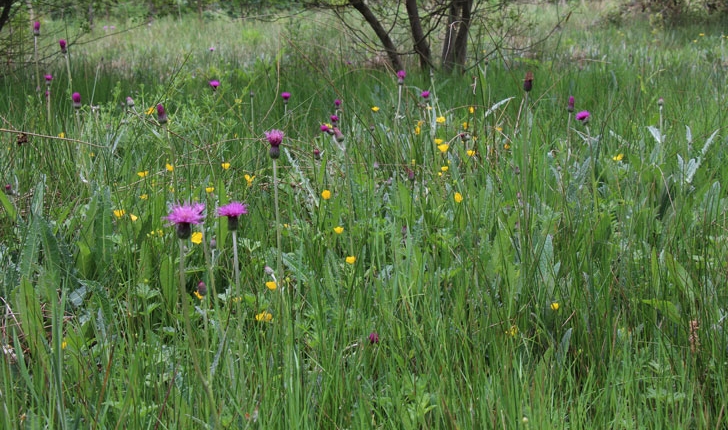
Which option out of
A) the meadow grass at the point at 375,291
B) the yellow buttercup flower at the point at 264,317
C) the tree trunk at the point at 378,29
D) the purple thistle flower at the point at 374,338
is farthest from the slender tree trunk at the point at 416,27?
the purple thistle flower at the point at 374,338

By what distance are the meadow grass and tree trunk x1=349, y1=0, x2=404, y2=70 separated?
6.53ft

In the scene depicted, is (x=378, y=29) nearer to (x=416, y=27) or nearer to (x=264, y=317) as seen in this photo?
(x=416, y=27)

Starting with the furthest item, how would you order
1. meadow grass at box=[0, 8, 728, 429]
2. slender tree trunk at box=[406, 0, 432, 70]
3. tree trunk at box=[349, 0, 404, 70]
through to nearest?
slender tree trunk at box=[406, 0, 432, 70]
tree trunk at box=[349, 0, 404, 70]
meadow grass at box=[0, 8, 728, 429]

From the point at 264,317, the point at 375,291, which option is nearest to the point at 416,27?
the point at 375,291

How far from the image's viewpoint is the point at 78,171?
8.91 feet

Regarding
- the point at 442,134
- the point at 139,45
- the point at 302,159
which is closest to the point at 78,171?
the point at 302,159

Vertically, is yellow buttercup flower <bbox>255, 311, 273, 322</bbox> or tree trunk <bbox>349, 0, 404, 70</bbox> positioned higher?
tree trunk <bbox>349, 0, 404, 70</bbox>

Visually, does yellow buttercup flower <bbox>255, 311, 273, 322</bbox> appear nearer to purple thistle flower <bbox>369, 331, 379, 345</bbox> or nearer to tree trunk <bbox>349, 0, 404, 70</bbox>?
purple thistle flower <bbox>369, 331, 379, 345</bbox>

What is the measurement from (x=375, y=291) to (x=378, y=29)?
3.74 meters

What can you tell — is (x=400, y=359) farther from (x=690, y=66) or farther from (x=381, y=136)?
(x=690, y=66)

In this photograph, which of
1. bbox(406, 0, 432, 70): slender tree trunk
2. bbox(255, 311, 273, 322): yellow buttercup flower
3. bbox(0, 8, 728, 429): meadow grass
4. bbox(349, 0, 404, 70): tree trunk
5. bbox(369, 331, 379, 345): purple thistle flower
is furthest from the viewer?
bbox(406, 0, 432, 70): slender tree trunk

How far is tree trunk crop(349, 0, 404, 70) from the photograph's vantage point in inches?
198

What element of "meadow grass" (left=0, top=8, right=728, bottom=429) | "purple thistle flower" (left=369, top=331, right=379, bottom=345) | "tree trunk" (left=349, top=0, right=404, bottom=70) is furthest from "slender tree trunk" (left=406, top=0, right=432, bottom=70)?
"purple thistle flower" (left=369, top=331, right=379, bottom=345)

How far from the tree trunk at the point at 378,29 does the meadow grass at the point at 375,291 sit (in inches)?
78.4
